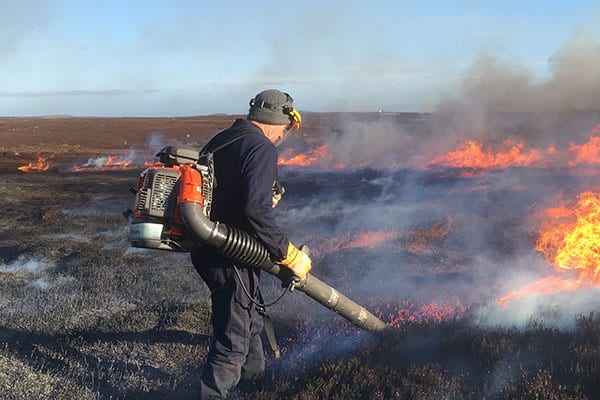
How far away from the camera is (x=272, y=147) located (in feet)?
10.8

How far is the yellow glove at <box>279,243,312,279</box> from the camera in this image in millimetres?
3385

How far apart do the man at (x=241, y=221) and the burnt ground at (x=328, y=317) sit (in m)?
0.40

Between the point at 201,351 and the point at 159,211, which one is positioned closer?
the point at 159,211

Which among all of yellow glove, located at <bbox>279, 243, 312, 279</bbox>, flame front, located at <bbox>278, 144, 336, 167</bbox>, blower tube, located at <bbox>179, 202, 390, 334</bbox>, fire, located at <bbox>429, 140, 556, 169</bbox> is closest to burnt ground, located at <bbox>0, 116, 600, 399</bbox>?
blower tube, located at <bbox>179, 202, 390, 334</bbox>

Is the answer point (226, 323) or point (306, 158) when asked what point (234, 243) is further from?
point (306, 158)

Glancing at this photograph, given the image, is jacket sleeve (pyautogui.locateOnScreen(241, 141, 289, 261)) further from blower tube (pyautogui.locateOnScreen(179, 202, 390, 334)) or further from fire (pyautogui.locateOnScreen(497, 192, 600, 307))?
fire (pyautogui.locateOnScreen(497, 192, 600, 307))

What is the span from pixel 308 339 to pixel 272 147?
7.89ft

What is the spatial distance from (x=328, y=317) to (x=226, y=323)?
231cm

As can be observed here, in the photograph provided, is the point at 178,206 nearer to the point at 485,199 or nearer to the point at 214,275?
the point at 214,275

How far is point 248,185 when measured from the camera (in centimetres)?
314

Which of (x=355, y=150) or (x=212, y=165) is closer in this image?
(x=212, y=165)

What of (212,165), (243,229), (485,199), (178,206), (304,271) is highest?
(212,165)

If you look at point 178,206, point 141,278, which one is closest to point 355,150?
point 141,278

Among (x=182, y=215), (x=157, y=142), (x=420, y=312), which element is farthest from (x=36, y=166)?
(x=182, y=215)
